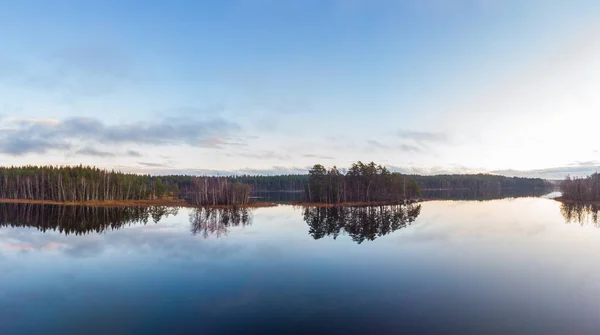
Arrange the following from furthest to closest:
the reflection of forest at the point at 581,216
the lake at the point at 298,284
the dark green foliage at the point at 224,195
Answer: the dark green foliage at the point at 224,195 < the reflection of forest at the point at 581,216 < the lake at the point at 298,284

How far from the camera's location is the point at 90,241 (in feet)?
131

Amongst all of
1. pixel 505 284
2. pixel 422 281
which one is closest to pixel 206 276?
pixel 422 281

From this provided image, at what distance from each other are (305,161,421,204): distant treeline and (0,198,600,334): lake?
5866 cm

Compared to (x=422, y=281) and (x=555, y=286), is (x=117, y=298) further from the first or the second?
(x=555, y=286)

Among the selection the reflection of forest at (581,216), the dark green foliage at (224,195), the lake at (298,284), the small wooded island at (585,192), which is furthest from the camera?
the small wooded island at (585,192)

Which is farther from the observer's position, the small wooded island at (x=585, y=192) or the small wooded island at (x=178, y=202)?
the small wooded island at (x=585, y=192)

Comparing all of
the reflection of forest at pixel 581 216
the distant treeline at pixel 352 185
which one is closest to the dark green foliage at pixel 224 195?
the distant treeline at pixel 352 185

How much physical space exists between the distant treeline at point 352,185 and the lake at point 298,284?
58657 mm

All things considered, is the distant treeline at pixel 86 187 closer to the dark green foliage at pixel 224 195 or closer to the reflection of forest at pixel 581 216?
the dark green foliage at pixel 224 195

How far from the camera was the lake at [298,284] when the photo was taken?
1691 cm

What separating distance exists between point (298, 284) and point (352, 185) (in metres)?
88.2

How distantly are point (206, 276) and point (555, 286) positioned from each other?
23986mm

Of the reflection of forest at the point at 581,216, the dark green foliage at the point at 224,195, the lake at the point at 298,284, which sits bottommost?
the lake at the point at 298,284

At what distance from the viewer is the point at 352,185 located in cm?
10994
